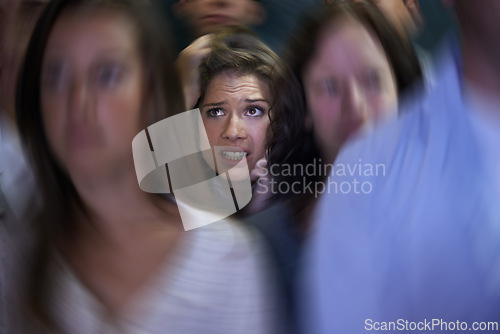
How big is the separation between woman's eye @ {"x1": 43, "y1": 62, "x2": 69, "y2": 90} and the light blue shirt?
91 centimetres

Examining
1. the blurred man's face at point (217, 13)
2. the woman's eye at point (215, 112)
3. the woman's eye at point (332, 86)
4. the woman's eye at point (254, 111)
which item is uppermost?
the blurred man's face at point (217, 13)

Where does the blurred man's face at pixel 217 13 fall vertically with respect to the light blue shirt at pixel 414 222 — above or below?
above

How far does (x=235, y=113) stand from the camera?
5.43 feet

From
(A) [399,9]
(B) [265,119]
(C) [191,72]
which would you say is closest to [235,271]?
(B) [265,119]

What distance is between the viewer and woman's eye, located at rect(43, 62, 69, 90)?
5.52 ft

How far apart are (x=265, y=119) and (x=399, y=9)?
551 millimetres

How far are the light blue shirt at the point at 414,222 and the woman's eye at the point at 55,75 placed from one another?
0.91 metres

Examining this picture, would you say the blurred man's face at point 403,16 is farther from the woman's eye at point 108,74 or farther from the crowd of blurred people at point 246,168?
the woman's eye at point 108,74

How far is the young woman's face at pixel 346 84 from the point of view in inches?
65.6

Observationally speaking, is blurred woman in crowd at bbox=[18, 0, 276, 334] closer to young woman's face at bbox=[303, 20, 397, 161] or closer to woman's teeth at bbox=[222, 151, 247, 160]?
woman's teeth at bbox=[222, 151, 247, 160]

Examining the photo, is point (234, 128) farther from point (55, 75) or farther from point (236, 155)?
point (55, 75)

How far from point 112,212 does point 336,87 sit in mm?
833

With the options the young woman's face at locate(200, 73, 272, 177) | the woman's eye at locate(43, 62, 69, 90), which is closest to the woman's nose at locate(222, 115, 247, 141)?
the young woman's face at locate(200, 73, 272, 177)

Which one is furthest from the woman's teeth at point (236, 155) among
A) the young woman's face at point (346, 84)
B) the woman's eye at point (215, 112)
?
the young woman's face at point (346, 84)
